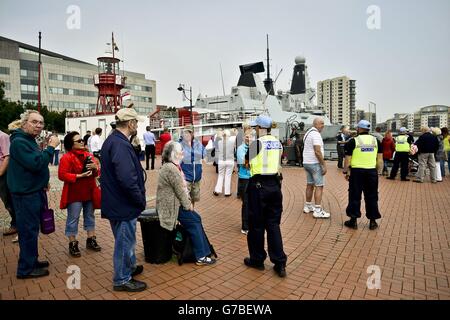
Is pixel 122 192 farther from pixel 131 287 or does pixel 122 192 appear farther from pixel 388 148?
pixel 388 148

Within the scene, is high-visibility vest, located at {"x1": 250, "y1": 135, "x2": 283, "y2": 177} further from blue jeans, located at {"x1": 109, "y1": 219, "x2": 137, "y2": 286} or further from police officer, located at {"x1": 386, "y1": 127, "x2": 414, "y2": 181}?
police officer, located at {"x1": 386, "y1": 127, "x2": 414, "y2": 181}

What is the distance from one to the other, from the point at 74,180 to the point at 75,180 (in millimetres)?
17

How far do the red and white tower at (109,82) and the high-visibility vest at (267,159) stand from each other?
32.6m

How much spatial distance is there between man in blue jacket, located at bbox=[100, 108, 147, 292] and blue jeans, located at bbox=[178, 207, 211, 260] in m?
0.81

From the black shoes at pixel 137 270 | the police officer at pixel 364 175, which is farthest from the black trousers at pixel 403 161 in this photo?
the black shoes at pixel 137 270

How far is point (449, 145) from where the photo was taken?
11.5m

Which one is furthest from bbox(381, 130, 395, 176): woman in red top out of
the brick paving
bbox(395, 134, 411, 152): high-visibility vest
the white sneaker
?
the white sneaker

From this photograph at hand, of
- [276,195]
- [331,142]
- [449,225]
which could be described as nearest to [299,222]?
[276,195]

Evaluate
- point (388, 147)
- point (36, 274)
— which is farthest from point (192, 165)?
point (388, 147)

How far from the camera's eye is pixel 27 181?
349 cm

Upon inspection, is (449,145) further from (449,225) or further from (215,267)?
(215,267)

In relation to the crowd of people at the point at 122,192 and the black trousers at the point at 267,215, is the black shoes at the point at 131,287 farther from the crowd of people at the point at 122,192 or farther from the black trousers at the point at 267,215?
the black trousers at the point at 267,215

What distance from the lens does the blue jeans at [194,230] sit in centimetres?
397

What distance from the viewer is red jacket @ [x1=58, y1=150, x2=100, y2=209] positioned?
13.7ft
